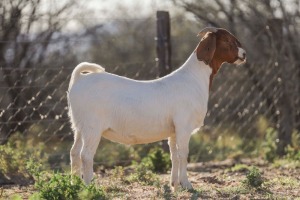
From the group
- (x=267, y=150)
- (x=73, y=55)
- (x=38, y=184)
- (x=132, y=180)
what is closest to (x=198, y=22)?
(x=73, y=55)

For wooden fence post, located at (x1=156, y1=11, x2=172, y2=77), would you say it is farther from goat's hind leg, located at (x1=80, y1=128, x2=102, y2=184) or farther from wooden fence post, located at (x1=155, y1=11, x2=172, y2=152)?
goat's hind leg, located at (x1=80, y1=128, x2=102, y2=184)

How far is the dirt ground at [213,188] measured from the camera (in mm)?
7250

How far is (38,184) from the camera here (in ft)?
21.5

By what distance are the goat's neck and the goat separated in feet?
0.04

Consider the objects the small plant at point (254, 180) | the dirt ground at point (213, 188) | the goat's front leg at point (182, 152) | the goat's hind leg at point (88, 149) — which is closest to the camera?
the dirt ground at point (213, 188)

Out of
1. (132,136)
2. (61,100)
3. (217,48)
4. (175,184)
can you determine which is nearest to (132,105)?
(132,136)

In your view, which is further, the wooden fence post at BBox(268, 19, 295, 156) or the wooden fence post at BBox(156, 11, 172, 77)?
the wooden fence post at BBox(268, 19, 295, 156)

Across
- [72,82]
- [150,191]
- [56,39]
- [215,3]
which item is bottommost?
[150,191]

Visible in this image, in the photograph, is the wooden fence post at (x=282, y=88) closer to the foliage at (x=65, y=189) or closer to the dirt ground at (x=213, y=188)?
the dirt ground at (x=213, y=188)

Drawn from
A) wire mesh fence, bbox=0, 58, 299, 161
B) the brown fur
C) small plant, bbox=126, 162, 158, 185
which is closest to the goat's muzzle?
the brown fur

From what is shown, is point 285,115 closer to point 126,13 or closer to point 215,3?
point 215,3

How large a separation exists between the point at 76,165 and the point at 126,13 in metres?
13.1

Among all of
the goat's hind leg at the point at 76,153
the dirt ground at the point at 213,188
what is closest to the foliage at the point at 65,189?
the dirt ground at the point at 213,188

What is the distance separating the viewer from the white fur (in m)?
7.38
